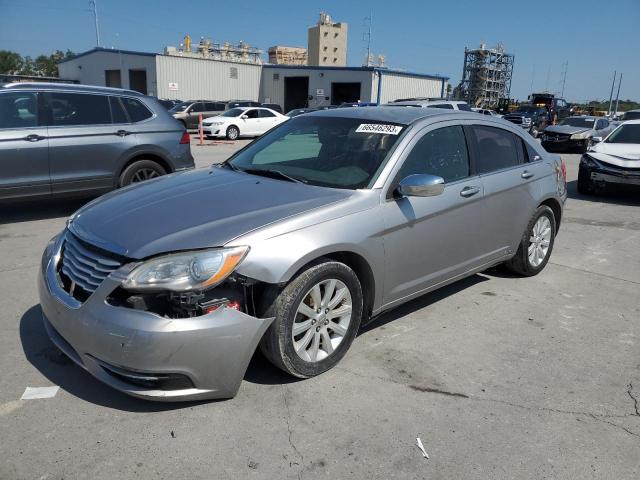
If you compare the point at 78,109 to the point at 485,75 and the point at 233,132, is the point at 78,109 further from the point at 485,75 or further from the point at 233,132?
the point at 485,75

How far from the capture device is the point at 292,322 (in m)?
3.01

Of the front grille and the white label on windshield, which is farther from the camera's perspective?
the white label on windshield

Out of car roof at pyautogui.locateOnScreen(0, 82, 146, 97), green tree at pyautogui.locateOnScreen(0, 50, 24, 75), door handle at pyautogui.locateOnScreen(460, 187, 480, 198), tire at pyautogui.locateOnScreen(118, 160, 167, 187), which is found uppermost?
green tree at pyautogui.locateOnScreen(0, 50, 24, 75)

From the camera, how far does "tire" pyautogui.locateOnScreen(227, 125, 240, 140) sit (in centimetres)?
2377

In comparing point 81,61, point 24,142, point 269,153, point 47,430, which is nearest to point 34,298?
point 47,430

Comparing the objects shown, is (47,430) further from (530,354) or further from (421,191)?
(530,354)

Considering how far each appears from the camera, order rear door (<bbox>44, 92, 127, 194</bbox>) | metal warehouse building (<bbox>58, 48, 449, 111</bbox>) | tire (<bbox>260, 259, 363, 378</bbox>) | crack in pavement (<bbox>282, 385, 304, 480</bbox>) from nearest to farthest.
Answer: crack in pavement (<bbox>282, 385, 304, 480</bbox>), tire (<bbox>260, 259, 363, 378</bbox>), rear door (<bbox>44, 92, 127, 194</bbox>), metal warehouse building (<bbox>58, 48, 449, 111</bbox>)

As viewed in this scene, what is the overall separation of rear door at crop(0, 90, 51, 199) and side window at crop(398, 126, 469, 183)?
16.4 feet

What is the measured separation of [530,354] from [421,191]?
143 cm

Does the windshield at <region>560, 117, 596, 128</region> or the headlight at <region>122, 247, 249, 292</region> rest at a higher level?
the windshield at <region>560, 117, 596, 128</region>

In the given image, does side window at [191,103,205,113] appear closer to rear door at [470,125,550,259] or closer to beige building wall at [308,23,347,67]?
rear door at [470,125,550,259]

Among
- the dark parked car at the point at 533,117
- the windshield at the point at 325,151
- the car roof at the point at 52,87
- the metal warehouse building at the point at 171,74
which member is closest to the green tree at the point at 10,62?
the metal warehouse building at the point at 171,74

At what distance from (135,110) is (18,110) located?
59.4 inches

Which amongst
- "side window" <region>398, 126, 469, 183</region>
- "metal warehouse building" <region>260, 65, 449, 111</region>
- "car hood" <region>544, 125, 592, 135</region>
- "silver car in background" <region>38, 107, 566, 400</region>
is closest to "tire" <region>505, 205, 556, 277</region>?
"silver car in background" <region>38, 107, 566, 400</region>
